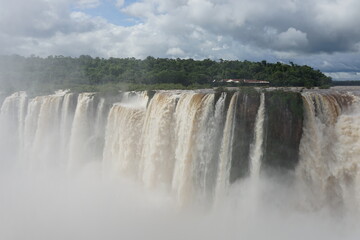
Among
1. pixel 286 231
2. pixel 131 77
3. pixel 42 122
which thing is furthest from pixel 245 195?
pixel 131 77

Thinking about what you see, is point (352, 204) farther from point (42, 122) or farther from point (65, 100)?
point (42, 122)

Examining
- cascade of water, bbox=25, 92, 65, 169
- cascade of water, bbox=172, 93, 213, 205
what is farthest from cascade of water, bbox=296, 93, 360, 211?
cascade of water, bbox=25, 92, 65, 169

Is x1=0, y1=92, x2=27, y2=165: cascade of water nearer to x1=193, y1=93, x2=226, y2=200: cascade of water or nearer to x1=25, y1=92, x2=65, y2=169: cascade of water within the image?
x1=25, y1=92, x2=65, y2=169: cascade of water

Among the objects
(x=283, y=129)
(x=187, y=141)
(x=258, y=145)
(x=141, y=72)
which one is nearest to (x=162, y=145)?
(x=187, y=141)

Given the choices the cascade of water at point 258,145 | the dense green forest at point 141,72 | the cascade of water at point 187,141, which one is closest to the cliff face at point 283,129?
the cascade of water at point 258,145

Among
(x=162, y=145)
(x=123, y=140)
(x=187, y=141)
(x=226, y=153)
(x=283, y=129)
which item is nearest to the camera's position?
(x=283, y=129)

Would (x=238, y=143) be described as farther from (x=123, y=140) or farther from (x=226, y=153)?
(x=123, y=140)
